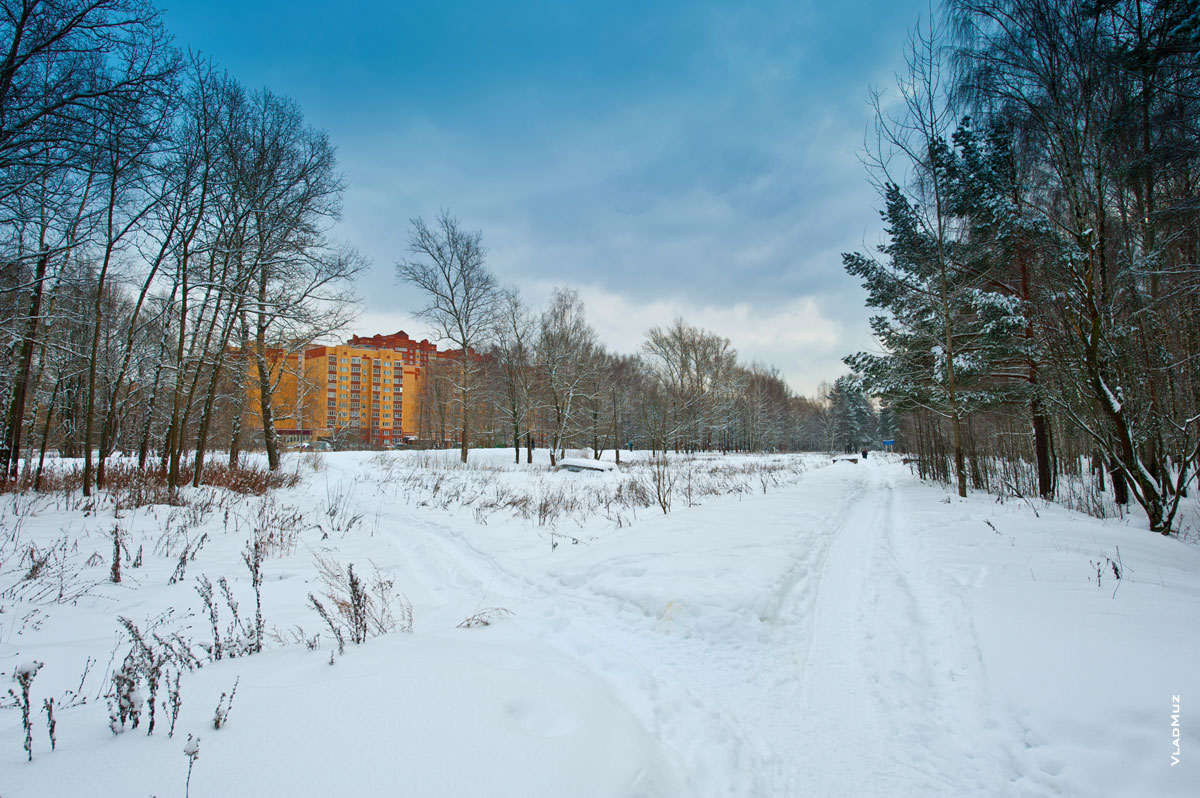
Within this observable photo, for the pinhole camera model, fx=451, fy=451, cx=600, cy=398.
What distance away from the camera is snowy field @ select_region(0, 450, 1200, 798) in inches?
68.1

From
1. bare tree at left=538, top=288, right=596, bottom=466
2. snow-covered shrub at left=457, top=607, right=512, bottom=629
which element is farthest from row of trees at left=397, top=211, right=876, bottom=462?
snow-covered shrub at left=457, top=607, right=512, bottom=629

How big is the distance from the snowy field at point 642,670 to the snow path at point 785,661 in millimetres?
18

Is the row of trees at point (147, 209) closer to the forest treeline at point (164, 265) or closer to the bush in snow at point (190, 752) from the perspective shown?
the forest treeline at point (164, 265)

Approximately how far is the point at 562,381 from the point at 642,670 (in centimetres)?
2394

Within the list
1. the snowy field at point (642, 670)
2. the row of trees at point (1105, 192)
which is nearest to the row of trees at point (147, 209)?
the snowy field at point (642, 670)

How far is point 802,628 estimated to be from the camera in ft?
12.1

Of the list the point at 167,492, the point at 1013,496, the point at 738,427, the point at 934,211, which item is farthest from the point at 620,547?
the point at 738,427

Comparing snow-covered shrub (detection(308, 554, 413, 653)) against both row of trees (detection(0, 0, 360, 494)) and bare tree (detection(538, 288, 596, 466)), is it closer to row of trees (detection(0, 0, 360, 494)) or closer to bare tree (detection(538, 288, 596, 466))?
row of trees (detection(0, 0, 360, 494))

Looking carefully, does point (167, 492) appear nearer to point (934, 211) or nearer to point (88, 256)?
point (88, 256)

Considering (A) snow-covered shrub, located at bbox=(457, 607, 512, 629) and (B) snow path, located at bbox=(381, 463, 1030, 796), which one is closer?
(B) snow path, located at bbox=(381, 463, 1030, 796)

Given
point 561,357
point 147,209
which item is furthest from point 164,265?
point 561,357

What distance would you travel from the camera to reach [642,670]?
2.98m

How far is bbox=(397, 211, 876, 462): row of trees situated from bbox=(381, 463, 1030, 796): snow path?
7397 mm

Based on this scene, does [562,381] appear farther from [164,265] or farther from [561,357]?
[164,265]
